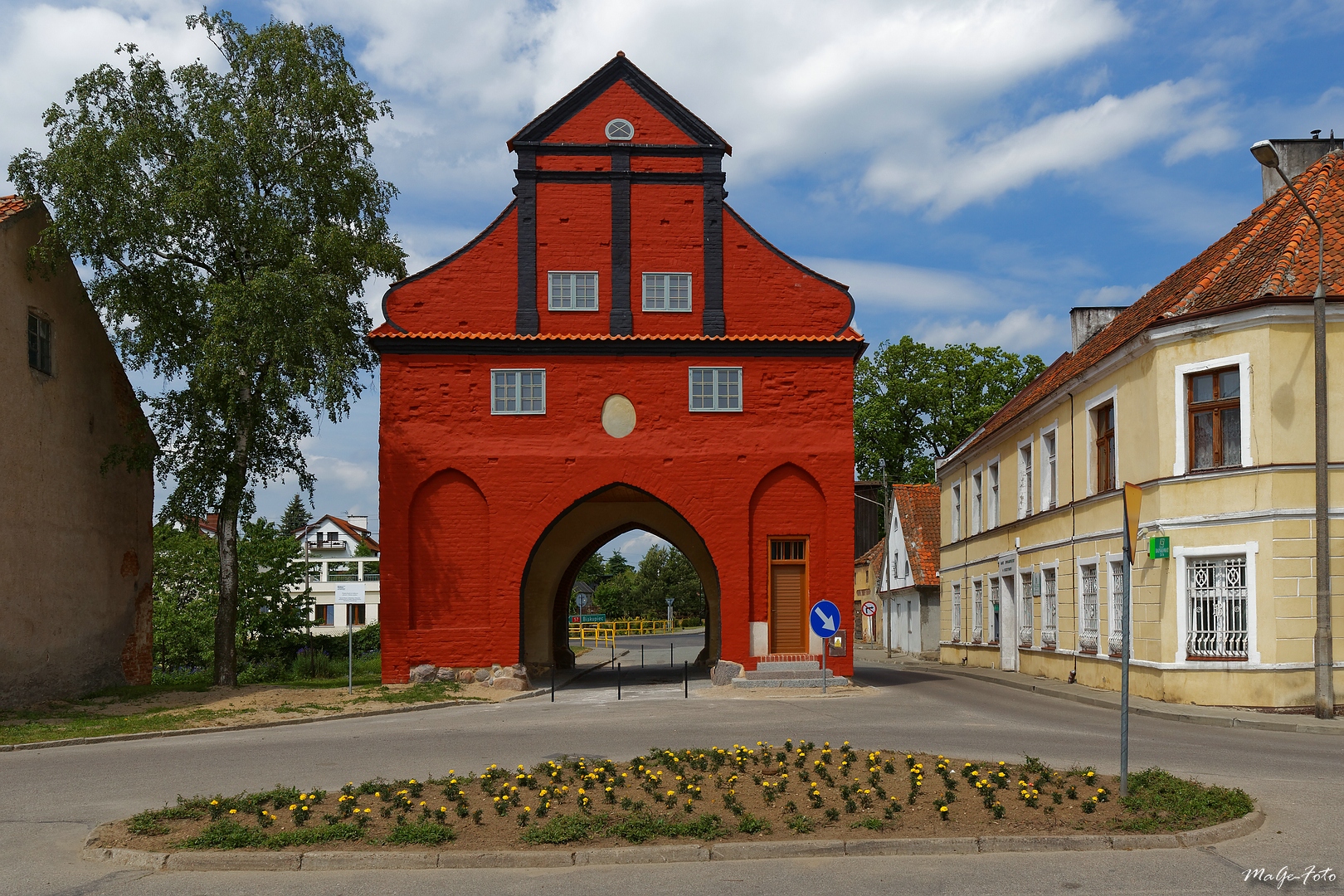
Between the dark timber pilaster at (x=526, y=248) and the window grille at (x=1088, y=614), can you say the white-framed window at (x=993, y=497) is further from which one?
the dark timber pilaster at (x=526, y=248)

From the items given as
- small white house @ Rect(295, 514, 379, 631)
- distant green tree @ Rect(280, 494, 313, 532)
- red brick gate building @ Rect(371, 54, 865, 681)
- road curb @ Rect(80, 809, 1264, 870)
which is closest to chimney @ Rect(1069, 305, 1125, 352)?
red brick gate building @ Rect(371, 54, 865, 681)

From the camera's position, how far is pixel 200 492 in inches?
984

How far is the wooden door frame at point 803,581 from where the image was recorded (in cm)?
2697

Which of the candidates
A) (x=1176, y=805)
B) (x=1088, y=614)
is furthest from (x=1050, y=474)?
(x=1176, y=805)

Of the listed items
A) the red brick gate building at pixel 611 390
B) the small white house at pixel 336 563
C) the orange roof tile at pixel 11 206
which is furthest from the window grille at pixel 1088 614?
the small white house at pixel 336 563

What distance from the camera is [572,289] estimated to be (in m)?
27.5

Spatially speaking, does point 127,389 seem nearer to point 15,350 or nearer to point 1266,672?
point 15,350

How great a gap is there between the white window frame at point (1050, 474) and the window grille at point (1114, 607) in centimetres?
469

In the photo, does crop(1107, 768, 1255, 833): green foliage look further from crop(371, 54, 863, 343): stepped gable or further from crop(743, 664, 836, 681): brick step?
crop(371, 54, 863, 343): stepped gable

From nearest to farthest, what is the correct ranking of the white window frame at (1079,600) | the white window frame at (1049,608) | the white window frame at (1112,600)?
the white window frame at (1112,600), the white window frame at (1079,600), the white window frame at (1049,608)

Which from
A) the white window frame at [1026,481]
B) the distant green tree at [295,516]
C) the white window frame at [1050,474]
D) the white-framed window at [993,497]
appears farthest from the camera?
the distant green tree at [295,516]

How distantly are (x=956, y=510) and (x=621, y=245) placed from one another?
64.1 ft

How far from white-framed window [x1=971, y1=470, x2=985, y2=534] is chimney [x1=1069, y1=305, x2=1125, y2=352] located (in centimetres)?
514

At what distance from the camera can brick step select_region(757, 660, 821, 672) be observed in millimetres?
25672
